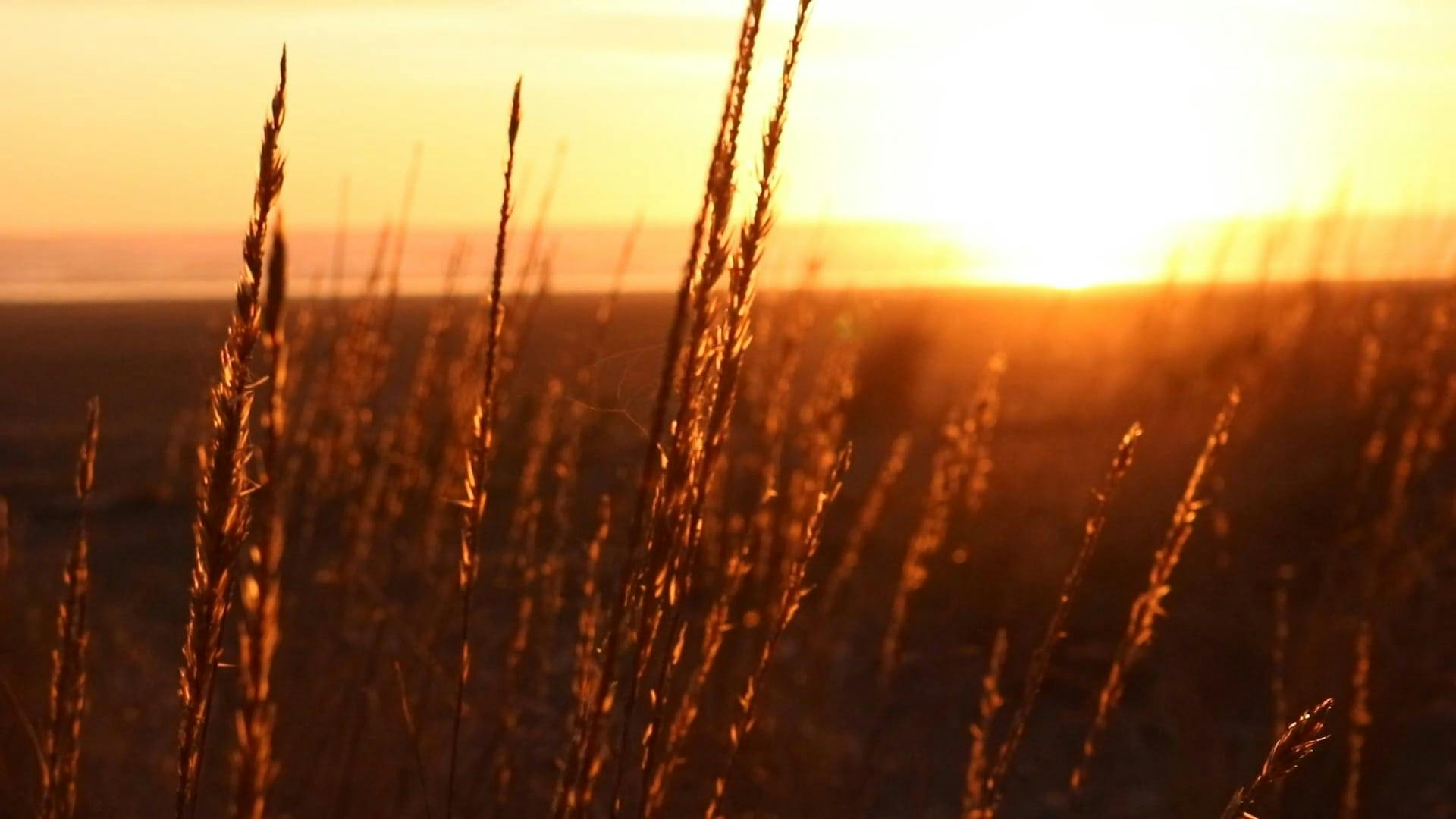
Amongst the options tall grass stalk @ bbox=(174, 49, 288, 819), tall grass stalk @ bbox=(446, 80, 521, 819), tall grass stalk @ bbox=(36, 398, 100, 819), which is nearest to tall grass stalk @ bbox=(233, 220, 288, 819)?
tall grass stalk @ bbox=(174, 49, 288, 819)

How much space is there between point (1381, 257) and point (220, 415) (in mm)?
6518

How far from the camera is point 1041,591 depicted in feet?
15.3

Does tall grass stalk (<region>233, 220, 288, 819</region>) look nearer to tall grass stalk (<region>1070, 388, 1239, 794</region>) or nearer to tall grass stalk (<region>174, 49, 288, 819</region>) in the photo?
tall grass stalk (<region>174, 49, 288, 819</region>)

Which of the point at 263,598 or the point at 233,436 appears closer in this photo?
the point at 263,598

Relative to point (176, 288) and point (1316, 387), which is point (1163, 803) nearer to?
point (1316, 387)

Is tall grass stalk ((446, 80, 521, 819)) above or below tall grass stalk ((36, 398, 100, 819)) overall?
above

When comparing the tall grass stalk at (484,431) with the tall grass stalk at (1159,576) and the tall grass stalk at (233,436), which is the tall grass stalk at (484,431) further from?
the tall grass stalk at (1159,576)

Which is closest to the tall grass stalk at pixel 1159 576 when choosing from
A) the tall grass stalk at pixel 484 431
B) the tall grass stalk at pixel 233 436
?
the tall grass stalk at pixel 484 431

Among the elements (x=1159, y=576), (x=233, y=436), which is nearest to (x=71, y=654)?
(x=233, y=436)

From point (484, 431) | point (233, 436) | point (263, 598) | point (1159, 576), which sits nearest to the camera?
point (263, 598)

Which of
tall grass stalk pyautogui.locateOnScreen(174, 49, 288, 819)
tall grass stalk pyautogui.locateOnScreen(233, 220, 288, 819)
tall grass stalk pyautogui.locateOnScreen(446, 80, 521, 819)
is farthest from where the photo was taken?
tall grass stalk pyautogui.locateOnScreen(446, 80, 521, 819)

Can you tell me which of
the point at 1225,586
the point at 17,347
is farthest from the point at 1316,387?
the point at 17,347

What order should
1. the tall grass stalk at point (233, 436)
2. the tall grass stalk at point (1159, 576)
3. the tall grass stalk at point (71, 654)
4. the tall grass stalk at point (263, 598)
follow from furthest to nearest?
the tall grass stalk at point (1159, 576) → the tall grass stalk at point (71, 654) → the tall grass stalk at point (233, 436) → the tall grass stalk at point (263, 598)

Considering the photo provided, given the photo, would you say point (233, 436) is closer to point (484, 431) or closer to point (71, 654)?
point (484, 431)
